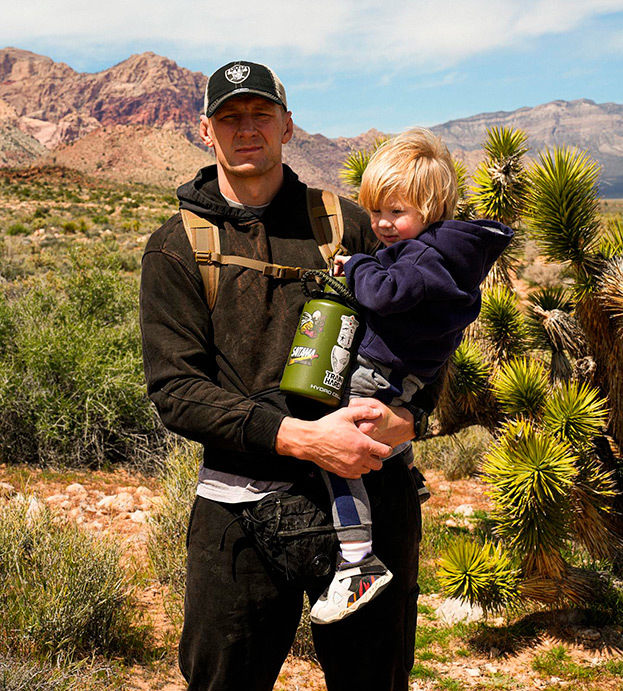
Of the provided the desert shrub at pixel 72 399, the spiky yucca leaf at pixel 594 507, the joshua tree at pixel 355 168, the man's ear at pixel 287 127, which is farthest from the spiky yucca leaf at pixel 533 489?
the desert shrub at pixel 72 399

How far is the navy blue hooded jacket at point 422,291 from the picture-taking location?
2.00 m

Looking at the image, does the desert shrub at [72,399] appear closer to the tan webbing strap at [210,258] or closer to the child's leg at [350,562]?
the tan webbing strap at [210,258]

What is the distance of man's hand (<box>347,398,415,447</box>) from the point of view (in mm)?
2008

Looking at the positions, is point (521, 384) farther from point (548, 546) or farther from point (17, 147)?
point (17, 147)

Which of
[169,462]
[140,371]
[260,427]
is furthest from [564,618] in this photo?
[140,371]

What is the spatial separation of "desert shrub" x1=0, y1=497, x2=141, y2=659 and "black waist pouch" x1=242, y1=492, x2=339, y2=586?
2002mm

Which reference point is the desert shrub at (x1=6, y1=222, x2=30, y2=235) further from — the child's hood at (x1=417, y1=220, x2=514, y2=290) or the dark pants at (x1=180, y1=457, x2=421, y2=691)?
the child's hood at (x1=417, y1=220, x2=514, y2=290)

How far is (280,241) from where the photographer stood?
2.22 m

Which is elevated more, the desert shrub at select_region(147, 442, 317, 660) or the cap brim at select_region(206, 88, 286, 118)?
the cap brim at select_region(206, 88, 286, 118)

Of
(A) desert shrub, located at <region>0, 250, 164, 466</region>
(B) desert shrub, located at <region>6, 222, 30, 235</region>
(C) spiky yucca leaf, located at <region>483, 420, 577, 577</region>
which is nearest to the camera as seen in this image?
(C) spiky yucca leaf, located at <region>483, 420, 577, 577</region>

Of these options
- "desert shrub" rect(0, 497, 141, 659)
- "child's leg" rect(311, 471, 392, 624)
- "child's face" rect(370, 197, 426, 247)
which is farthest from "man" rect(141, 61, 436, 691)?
"desert shrub" rect(0, 497, 141, 659)

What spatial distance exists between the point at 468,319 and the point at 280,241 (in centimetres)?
68

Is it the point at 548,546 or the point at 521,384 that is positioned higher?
the point at 521,384

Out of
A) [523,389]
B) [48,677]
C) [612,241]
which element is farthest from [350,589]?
[612,241]
